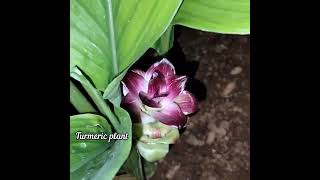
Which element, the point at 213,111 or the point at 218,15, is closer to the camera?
the point at 218,15

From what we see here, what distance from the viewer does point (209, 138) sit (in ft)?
3.34

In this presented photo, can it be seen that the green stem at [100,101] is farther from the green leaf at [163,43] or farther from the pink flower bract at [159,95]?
the green leaf at [163,43]

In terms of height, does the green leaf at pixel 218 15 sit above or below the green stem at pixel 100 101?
above

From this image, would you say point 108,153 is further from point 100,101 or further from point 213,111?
point 213,111

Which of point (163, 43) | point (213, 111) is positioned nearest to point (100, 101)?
point (163, 43)

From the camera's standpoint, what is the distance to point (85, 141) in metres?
0.74

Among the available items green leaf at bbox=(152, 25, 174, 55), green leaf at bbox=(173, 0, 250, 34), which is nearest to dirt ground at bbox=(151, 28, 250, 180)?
green leaf at bbox=(152, 25, 174, 55)

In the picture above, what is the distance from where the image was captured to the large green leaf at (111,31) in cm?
65

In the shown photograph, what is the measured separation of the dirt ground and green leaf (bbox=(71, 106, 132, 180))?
0.30 m

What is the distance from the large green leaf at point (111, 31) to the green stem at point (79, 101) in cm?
9

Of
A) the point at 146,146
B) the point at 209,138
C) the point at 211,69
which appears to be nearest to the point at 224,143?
the point at 209,138

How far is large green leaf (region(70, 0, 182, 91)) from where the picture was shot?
0.65m

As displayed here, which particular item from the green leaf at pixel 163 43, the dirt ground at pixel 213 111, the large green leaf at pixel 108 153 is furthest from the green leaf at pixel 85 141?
the dirt ground at pixel 213 111

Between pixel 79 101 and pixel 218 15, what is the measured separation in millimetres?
271
